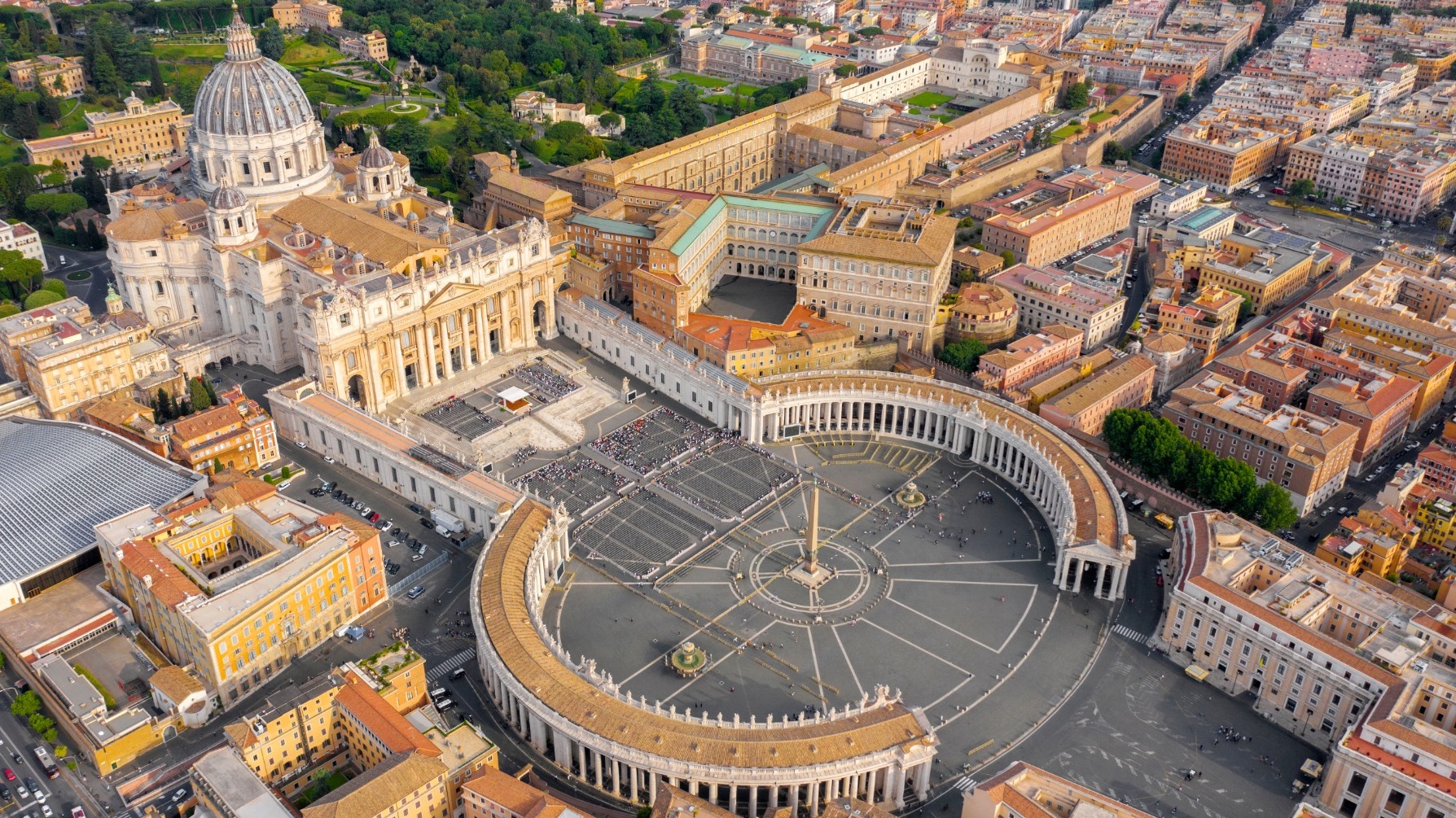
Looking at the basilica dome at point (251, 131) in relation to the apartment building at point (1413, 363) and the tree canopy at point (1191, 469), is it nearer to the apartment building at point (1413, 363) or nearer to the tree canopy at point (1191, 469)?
the tree canopy at point (1191, 469)

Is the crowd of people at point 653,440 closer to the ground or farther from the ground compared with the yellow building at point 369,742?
closer to the ground

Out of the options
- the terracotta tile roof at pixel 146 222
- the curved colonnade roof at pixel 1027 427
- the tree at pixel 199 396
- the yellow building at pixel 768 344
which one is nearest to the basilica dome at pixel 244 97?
the terracotta tile roof at pixel 146 222

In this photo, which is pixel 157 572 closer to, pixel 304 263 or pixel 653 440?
pixel 304 263

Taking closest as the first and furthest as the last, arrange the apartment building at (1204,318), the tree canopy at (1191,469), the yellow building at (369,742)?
the yellow building at (369,742), the tree canopy at (1191,469), the apartment building at (1204,318)

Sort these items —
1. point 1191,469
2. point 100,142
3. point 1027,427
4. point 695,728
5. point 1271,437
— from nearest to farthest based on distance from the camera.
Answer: point 695,728 < point 1191,469 < point 1271,437 < point 1027,427 < point 100,142

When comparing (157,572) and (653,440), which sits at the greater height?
(157,572)

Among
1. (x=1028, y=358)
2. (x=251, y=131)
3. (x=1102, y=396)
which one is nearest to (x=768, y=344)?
(x=1028, y=358)

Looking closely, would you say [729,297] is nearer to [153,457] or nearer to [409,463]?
[409,463]
